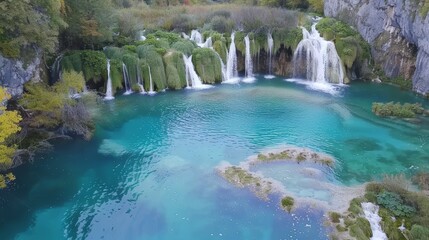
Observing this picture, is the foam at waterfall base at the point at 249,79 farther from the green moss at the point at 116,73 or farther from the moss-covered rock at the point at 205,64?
the green moss at the point at 116,73

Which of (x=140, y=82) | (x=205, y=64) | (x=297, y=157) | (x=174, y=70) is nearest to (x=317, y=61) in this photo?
(x=205, y=64)

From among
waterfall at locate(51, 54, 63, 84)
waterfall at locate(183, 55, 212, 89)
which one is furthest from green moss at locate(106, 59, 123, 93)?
waterfall at locate(183, 55, 212, 89)

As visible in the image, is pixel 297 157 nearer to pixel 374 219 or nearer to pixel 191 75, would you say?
pixel 374 219

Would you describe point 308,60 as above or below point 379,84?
above

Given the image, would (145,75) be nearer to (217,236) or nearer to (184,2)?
(217,236)

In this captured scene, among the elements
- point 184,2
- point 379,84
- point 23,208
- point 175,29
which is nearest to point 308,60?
point 379,84

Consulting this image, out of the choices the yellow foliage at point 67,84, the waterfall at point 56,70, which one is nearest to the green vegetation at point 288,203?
the yellow foliage at point 67,84

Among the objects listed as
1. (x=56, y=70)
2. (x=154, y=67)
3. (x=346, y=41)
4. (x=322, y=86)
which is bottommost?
(x=322, y=86)

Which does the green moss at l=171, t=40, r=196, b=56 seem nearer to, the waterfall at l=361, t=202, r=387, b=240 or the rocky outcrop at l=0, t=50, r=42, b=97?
the rocky outcrop at l=0, t=50, r=42, b=97
